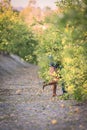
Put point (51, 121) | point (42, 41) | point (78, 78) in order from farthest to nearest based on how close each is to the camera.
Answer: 1. point (42, 41)
2. point (78, 78)
3. point (51, 121)

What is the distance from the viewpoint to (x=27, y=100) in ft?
55.9

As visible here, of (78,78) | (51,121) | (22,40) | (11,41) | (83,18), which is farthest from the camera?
(22,40)

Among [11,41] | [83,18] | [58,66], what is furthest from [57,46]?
[11,41]

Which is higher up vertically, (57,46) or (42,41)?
(42,41)

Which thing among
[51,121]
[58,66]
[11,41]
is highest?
[11,41]

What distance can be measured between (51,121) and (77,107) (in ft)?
8.54

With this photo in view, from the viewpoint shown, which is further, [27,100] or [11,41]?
[11,41]

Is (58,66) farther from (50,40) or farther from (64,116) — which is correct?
(64,116)

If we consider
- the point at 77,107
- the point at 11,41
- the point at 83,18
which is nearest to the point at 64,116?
the point at 77,107

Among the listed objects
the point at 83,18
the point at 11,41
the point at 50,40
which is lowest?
the point at 83,18

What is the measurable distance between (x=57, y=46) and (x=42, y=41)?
5267 mm

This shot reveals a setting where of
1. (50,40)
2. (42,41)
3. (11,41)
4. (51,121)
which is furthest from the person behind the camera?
(11,41)

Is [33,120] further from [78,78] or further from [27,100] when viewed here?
[27,100]

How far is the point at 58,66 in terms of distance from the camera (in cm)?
1714
